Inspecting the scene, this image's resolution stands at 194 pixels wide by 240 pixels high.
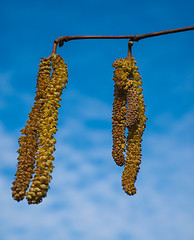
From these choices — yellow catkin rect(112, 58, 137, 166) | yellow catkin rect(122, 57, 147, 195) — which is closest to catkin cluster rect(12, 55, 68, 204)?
yellow catkin rect(112, 58, 137, 166)

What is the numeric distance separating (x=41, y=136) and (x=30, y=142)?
0.07m

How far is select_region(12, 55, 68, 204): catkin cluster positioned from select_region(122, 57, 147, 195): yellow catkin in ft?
1.64

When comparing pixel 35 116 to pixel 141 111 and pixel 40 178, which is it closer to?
pixel 40 178

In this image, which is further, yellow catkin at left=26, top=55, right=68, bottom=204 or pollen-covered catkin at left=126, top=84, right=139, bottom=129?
pollen-covered catkin at left=126, top=84, right=139, bottom=129

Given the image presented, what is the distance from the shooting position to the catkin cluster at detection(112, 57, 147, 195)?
8.55 feet

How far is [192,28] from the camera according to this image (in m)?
2.56

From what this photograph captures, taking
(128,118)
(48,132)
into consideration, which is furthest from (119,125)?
(48,132)

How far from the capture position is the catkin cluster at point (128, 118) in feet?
8.55

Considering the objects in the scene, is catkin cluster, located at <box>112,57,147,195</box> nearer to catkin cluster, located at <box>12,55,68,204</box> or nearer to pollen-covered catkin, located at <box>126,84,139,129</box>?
pollen-covered catkin, located at <box>126,84,139,129</box>

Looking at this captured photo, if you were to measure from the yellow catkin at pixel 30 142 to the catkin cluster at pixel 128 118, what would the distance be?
48cm

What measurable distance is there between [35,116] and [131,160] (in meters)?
0.65

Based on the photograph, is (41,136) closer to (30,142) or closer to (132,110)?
(30,142)

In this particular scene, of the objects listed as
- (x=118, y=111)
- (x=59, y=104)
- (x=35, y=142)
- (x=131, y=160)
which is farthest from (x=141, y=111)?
(x=35, y=142)

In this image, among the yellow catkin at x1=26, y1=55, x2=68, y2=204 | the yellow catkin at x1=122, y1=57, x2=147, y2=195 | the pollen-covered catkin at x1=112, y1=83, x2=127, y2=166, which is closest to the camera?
the yellow catkin at x1=26, y1=55, x2=68, y2=204
